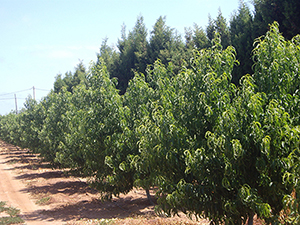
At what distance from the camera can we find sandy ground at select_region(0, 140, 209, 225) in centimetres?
1152

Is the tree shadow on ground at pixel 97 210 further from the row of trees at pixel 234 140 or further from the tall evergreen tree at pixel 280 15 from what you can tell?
the tall evergreen tree at pixel 280 15

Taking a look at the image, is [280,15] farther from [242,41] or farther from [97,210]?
[97,210]

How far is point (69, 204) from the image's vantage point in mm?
16031

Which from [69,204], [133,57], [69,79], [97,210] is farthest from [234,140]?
[69,79]

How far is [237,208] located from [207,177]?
Answer: 0.85 meters

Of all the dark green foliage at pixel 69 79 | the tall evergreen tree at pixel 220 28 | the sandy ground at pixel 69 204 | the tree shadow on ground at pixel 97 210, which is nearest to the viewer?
the sandy ground at pixel 69 204

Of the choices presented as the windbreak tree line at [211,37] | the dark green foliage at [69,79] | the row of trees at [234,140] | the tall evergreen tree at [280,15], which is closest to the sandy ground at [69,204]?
the row of trees at [234,140]

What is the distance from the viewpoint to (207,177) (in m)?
6.15

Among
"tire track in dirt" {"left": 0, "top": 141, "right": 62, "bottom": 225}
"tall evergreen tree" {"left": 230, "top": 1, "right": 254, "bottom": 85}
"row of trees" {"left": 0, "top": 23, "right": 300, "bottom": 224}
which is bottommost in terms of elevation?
"tire track in dirt" {"left": 0, "top": 141, "right": 62, "bottom": 225}

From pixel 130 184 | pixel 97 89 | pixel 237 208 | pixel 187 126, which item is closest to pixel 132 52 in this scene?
pixel 97 89

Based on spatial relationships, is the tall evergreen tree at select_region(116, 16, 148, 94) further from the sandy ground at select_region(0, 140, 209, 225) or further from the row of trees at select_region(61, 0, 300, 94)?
the sandy ground at select_region(0, 140, 209, 225)

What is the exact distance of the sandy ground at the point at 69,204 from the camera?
37.8 feet

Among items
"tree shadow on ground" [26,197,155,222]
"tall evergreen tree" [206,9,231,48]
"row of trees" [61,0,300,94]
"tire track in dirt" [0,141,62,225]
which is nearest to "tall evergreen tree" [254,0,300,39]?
"row of trees" [61,0,300,94]

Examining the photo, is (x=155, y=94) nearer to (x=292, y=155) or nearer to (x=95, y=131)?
(x=95, y=131)
